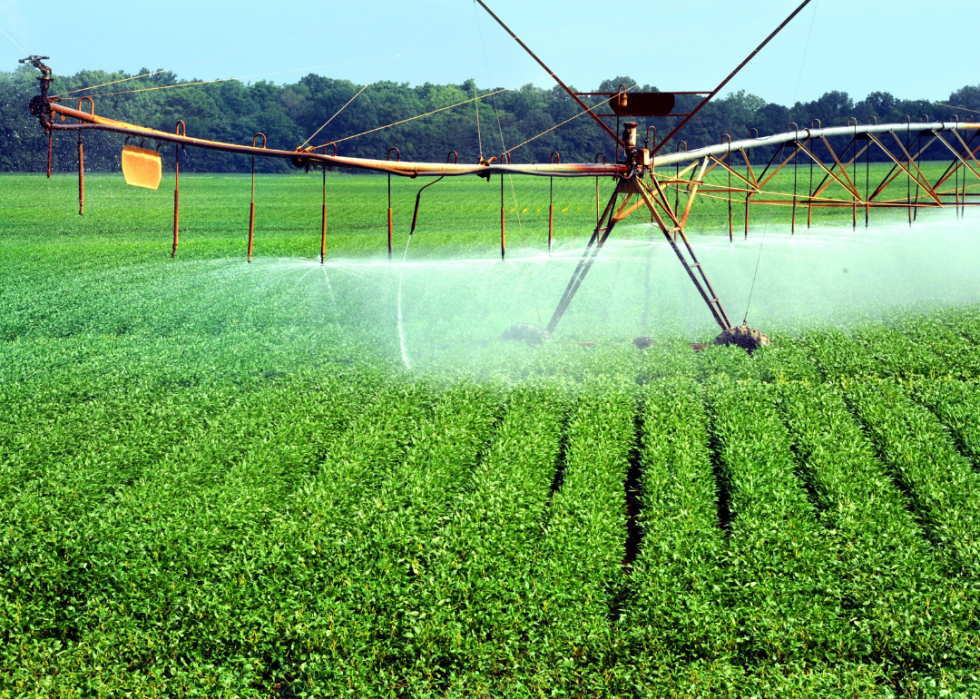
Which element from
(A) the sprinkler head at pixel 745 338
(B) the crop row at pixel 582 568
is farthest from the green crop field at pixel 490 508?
(A) the sprinkler head at pixel 745 338

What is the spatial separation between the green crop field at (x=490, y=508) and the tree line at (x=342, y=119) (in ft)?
89.3

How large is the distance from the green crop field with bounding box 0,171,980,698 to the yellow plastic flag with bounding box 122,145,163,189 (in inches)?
118

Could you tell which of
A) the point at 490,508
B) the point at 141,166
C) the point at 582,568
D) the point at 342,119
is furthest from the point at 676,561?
the point at 342,119

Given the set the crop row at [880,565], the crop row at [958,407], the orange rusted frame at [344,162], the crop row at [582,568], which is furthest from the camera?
the crop row at [958,407]

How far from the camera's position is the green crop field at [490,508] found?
610 cm

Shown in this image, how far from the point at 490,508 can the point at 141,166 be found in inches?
174

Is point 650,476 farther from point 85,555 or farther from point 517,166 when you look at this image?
point 85,555

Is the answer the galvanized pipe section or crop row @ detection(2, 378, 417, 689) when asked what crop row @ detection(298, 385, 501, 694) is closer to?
crop row @ detection(2, 378, 417, 689)

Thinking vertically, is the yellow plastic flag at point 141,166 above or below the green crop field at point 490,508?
above

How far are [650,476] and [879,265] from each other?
2006 cm

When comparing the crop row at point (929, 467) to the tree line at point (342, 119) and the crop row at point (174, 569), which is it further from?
the tree line at point (342, 119)

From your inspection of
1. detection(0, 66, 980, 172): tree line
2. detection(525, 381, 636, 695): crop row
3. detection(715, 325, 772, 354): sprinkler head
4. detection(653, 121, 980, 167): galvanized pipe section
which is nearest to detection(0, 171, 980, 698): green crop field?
detection(525, 381, 636, 695): crop row

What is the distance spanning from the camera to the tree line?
1740 inches

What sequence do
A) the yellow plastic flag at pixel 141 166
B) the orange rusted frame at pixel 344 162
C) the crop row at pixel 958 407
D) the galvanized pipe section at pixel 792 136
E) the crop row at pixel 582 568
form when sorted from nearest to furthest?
the crop row at pixel 582 568 < the yellow plastic flag at pixel 141 166 < the orange rusted frame at pixel 344 162 < the crop row at pixel 958 407 < the galvanized pipe section at pixel 792 136
